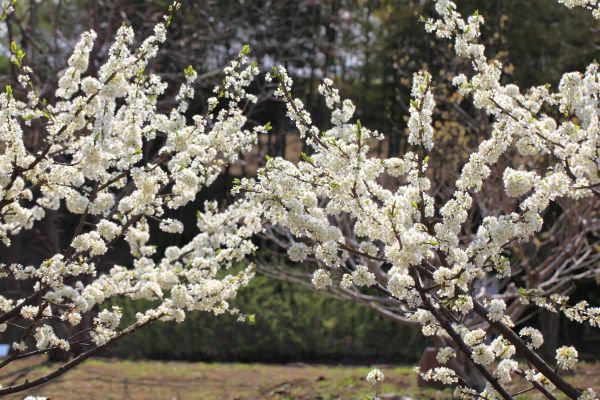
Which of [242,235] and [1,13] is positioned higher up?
[1,13]

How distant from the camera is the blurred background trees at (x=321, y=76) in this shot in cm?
862

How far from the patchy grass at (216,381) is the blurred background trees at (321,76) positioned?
878mm

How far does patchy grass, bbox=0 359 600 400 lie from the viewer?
6973 mm

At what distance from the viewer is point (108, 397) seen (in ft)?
22.1

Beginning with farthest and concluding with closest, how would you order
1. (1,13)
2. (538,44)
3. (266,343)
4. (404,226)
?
(538,44)
(266,343)
(1,13)
(404,226)

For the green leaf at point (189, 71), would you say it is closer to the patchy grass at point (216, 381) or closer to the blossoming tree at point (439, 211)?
the blossoming tree at point (439, 211)

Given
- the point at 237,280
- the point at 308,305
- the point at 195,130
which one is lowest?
the point at 308,305

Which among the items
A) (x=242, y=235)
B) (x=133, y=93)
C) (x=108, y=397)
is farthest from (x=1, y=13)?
(x=108, y=397)

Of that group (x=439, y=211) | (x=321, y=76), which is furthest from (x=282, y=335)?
(x=439, y=211)

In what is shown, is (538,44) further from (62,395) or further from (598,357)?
(62,395)

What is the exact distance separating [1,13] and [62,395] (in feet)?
14.3

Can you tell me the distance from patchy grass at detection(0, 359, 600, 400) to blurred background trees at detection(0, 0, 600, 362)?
0.88m

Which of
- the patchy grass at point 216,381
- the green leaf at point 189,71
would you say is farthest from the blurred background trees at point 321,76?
the green leaf at point 189,71

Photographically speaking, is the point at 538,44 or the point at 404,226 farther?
the point at 538,44
